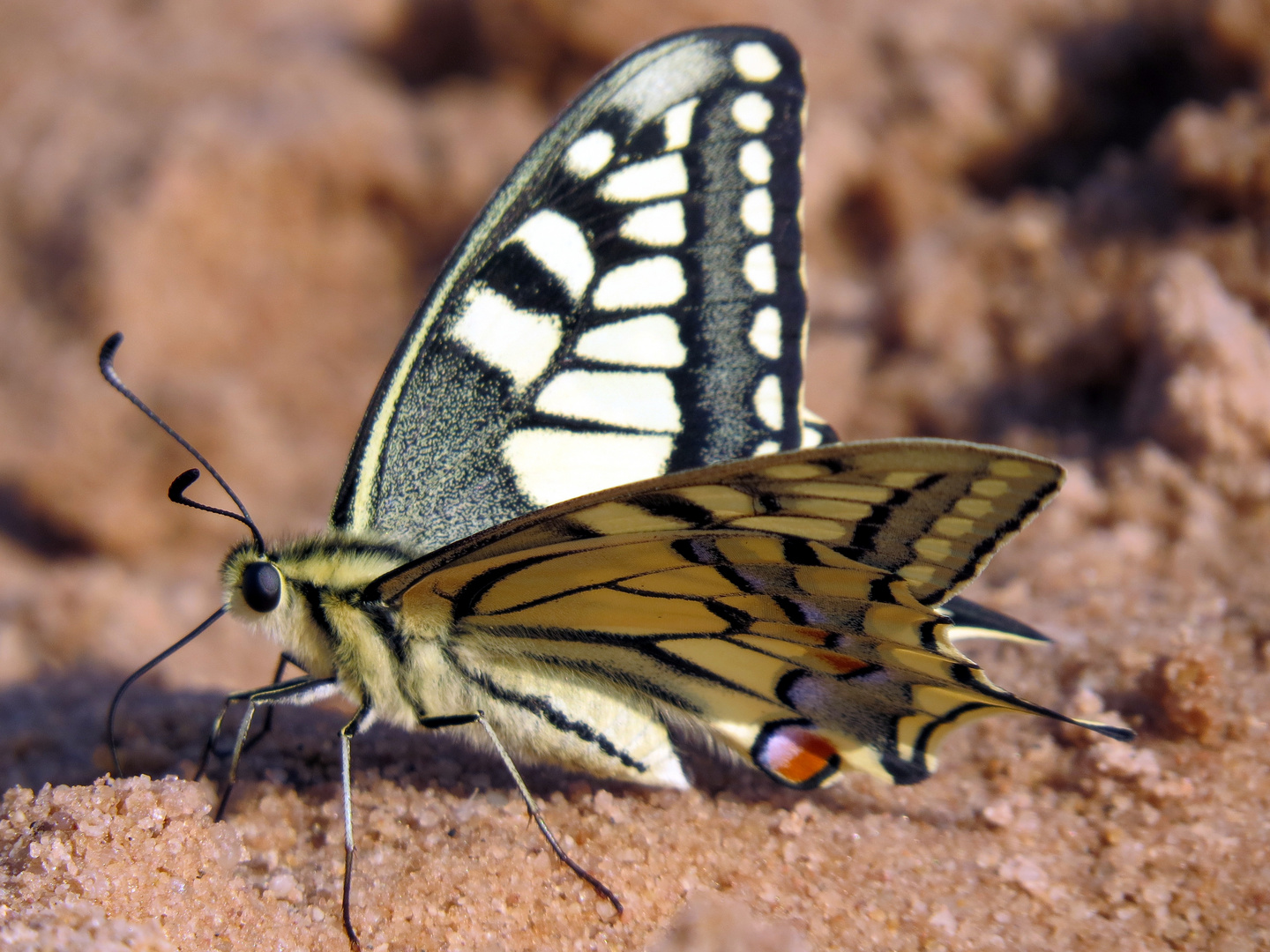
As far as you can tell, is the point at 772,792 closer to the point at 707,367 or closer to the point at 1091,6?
the point at 707,367

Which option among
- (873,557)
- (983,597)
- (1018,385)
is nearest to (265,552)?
(873,557)

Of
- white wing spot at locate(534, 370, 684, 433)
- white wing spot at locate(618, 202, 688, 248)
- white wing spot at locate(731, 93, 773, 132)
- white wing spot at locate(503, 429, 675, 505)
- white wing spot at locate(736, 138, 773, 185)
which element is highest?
white wing spot at locate(731, 93, 773, 132)

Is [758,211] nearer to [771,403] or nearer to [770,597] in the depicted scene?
[771,403]

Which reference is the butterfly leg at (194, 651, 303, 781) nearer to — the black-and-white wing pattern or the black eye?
the black eye

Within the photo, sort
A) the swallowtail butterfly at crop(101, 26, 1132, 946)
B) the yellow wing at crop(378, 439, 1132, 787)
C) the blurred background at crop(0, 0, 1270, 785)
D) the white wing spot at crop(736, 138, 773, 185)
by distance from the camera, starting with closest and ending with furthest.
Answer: the yellow wing at crop(378, 439, 1132, 787), the swallowtail butterfly at crop(101, 26, 1132, 946), the white wing spot at crop(736, 138, 773, 185), the blurred background at crop(0, 0, 1270, 785)

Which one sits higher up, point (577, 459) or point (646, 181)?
point (646, 181)

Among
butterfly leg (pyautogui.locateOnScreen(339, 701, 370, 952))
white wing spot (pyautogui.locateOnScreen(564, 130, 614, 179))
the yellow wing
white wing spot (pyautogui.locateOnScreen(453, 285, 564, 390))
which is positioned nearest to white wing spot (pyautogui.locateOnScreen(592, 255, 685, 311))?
white wing spot (pyautogui.locateOnScreen(453, 285, 564, 390))

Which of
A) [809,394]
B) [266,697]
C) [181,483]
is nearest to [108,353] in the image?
[181,483]

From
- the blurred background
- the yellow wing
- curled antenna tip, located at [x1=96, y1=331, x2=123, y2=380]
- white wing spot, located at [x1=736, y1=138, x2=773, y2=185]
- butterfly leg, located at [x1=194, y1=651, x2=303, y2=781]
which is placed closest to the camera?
the yellow wing
